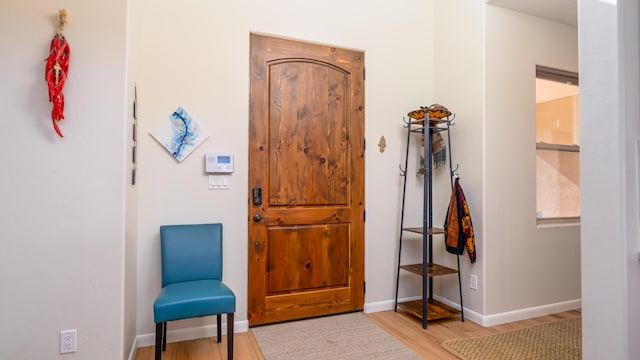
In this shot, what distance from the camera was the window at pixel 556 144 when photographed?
132 inches

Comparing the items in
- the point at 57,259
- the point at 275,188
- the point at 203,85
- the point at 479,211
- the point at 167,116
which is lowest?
the point at 57,259

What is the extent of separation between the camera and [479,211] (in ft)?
9.96

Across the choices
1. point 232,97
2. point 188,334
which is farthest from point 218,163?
point 188,334

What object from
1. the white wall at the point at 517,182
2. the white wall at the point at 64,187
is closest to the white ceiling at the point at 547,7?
the white wall at the point at 517,182

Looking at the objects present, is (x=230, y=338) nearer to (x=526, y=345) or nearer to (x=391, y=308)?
(x=391, y=308)

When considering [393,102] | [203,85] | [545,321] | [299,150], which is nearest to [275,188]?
[299,150]

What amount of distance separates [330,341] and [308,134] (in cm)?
167

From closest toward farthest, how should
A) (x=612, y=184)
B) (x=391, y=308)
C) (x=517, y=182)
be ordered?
1. (x=612, y=184)
2. (x=517, y=182)
3. (x=391, y=308)

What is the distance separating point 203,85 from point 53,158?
1180 mm

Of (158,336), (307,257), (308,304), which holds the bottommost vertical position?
(308,304)

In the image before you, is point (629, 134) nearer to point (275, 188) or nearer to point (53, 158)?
point (275, 188)

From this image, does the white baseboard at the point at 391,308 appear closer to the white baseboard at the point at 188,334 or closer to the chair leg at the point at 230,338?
the white baseboard at the point at 188,334

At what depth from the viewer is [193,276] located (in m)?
2.55

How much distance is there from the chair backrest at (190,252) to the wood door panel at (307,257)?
49cm
